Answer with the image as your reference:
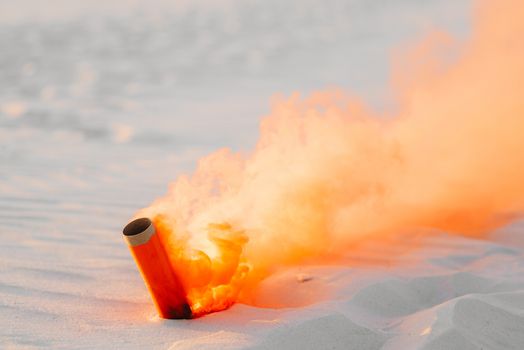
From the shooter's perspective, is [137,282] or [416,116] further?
[416,116]

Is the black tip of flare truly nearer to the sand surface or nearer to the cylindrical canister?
the cylindrical canister

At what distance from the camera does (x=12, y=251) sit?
3842mm

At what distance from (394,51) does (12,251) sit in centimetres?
852

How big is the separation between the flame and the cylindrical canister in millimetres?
85

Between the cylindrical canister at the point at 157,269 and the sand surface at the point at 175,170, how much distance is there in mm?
76

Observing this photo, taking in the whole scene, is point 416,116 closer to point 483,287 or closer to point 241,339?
point 483,287

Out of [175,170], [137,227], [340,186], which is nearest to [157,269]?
[137,227]

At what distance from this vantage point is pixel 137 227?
2809 mm

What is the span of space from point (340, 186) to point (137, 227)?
159 centimetres

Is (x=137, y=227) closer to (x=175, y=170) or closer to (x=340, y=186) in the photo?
(x=340, y=186)

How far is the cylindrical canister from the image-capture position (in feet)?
9.12

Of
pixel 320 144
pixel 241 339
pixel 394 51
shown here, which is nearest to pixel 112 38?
pixel 394 51

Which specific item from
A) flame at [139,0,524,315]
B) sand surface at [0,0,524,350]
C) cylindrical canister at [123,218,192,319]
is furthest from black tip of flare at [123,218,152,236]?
sand surface at [0,0,524,350]

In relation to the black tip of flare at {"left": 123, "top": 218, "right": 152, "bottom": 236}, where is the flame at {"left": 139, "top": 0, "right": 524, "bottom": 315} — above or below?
below
